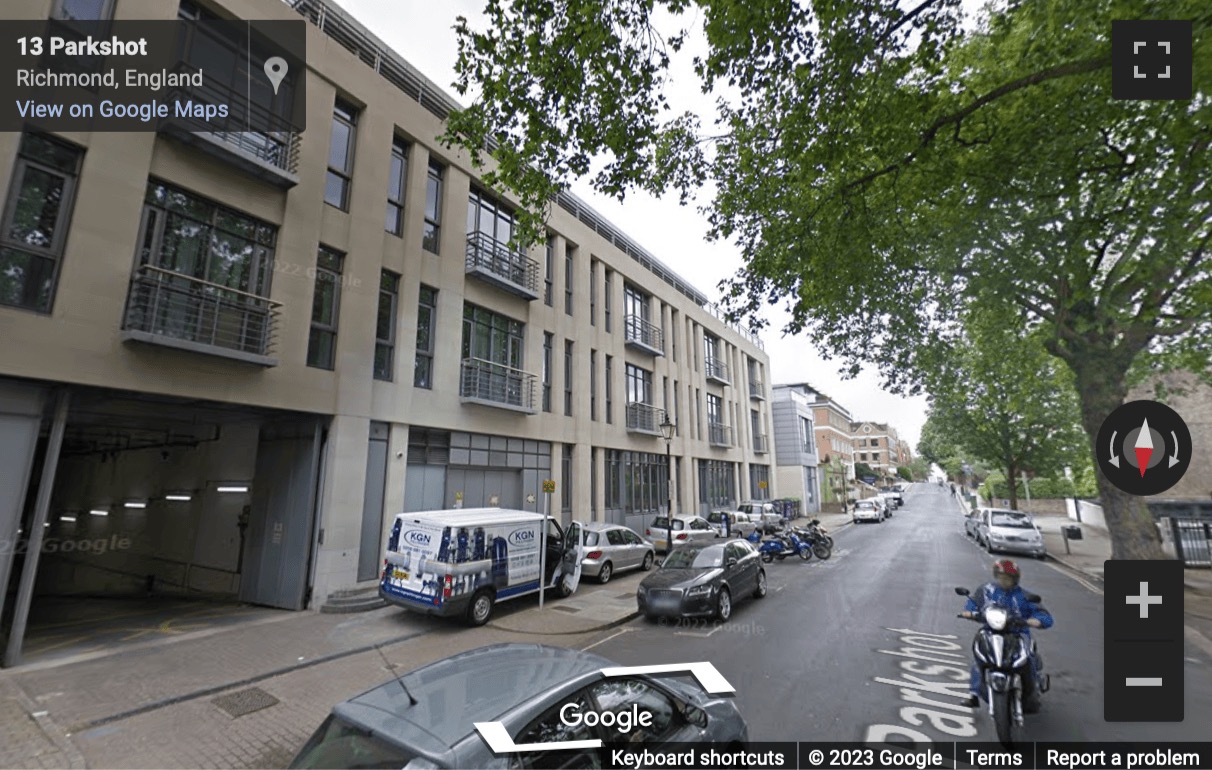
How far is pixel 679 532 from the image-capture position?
60.6ft

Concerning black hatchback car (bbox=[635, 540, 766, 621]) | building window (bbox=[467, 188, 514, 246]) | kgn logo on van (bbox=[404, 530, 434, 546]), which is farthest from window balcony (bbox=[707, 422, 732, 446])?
kgn logo on van (bbox=[404, 530, 434, 546])

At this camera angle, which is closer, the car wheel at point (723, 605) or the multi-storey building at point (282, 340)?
the multi-storey building at point (282, 340)

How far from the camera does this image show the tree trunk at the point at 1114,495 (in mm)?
11789

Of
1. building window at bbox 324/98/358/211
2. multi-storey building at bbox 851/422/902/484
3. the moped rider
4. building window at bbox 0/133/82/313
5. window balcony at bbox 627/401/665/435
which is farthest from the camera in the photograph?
multi-storey building at bbox 851/422/902/484

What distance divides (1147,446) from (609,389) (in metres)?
19.1

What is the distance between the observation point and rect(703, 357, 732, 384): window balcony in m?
33.0

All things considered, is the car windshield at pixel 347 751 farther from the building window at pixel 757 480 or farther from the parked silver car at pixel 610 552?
the building window at pixel 757 480

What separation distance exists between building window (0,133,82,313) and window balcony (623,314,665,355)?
18768mm

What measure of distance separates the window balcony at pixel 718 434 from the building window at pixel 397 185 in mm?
22744

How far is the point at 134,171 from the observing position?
896 cm

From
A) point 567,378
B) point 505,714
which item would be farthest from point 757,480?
point 505,714

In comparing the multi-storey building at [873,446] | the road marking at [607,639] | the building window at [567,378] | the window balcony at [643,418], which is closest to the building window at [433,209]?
the building window at [567,378]

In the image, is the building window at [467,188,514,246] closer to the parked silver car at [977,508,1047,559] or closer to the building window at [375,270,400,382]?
the building window at [375,270,400,382]

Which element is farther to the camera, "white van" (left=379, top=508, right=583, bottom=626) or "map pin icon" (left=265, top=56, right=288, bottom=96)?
"map pin icon" (left=265, top=56, right=288, bottom=96)
